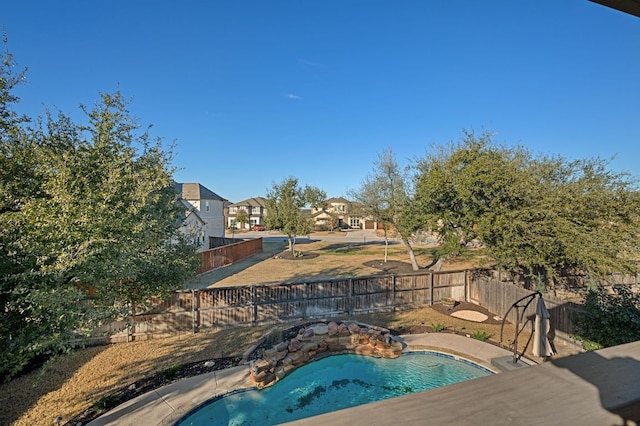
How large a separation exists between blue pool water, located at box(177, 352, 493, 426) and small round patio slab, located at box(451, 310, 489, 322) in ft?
11.3

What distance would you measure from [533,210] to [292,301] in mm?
9553

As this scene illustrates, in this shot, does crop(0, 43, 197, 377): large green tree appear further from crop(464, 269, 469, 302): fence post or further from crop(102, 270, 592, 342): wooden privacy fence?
crop(464, 269, 469, 302): fence post

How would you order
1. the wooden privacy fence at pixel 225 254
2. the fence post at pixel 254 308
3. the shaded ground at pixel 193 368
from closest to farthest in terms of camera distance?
the shaded ground at pixel 193 368 < the fence post at pixel 254 308 < the wooden privacy fence at pixel 225 254

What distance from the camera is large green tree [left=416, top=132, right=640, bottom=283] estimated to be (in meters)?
10.7

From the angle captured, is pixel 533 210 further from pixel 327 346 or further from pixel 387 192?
pixel 387 192

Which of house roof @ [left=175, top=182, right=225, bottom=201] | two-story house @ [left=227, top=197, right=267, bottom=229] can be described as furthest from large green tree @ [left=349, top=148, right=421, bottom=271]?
two-story house @ [left=227, top=197, right=267, bottom=229]

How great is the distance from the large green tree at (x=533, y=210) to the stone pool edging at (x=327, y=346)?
18.6 ft

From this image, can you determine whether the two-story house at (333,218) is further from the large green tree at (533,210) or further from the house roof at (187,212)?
the large green tree at (533,210)

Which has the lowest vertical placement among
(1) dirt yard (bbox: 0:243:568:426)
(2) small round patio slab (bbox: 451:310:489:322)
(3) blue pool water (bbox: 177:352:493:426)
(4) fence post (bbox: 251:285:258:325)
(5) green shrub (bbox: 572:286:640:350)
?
(3) blue pool water (bbox: 177:352:493:426)

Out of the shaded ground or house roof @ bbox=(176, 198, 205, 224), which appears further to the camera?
house roof @ bbox=(176, 198, 205, 224)

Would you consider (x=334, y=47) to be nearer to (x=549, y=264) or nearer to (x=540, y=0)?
(x=540, y=0)

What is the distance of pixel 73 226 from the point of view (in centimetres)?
535

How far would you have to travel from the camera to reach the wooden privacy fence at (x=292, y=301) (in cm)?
1063

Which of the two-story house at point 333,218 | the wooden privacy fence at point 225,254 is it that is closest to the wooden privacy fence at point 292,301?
the wooden privacy fence at point 225,254
